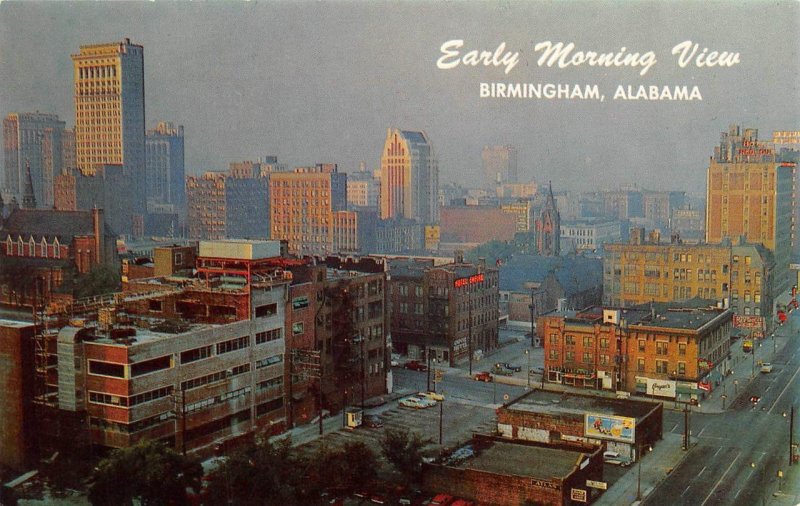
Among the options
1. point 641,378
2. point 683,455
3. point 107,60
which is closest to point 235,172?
point 107,60

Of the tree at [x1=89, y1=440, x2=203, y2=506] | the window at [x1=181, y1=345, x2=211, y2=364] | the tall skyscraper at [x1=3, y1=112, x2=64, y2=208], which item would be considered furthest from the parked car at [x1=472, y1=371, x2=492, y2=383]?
the tall skyscraper at [x1=3, y1=112, x2=64, y2=208]

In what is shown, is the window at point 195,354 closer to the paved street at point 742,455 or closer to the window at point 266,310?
the window at point 266,310

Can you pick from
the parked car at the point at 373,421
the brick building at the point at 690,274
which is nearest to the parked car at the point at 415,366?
the parked car at the point at 373,421

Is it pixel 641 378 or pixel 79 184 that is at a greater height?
pixel 79 184

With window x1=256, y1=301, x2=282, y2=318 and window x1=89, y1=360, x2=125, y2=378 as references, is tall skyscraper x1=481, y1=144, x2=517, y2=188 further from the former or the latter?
window x1=89, y1=360, x2=125, y2=378

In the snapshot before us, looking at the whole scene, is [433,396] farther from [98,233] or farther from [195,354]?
[98,233]

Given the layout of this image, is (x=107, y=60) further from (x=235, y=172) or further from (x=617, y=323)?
(x=617, y=323)
